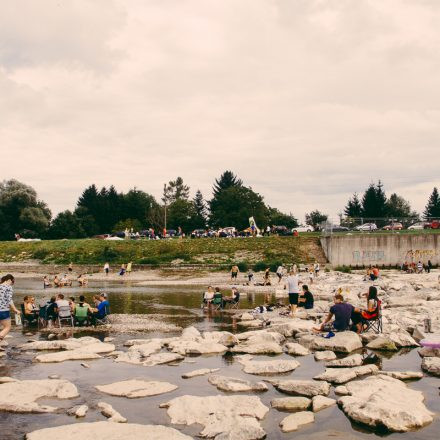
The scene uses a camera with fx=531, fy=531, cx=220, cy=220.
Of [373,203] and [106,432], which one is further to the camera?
[373,203]

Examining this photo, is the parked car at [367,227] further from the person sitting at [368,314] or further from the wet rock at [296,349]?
the wet rock at [296,349]

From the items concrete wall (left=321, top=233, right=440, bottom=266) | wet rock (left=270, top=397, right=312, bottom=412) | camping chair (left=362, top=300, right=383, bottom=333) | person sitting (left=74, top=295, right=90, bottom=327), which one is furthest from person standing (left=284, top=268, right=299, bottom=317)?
concrete wall (left=321, top=233, right=440, bottom=266)

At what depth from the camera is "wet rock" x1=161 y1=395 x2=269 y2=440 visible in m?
11.0

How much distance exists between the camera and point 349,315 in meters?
21.1

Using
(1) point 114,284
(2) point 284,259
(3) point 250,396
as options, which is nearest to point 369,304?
(3) point 250,396

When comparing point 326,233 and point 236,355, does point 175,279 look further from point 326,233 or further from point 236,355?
point 236,355

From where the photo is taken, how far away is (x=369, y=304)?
21.5 m

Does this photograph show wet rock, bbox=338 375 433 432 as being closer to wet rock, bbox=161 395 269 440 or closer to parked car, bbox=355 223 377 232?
wet rock, bbox=161 395 269 440

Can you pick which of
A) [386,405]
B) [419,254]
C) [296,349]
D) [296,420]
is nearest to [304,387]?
[296,420]

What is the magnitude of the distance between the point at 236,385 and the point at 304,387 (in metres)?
1.83

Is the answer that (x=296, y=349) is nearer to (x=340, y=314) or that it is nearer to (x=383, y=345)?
(x=340, y=314)

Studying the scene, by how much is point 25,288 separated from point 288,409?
43.1m

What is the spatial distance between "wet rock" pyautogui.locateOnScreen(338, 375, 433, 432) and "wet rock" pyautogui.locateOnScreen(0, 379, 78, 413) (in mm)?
7062

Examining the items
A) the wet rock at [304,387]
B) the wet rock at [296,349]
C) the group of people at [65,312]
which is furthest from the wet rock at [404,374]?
the group of people at [65,312]
